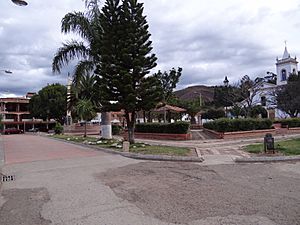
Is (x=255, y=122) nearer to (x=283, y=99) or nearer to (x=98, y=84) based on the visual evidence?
(x=98, y=84)

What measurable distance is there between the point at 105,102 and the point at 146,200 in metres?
14.2

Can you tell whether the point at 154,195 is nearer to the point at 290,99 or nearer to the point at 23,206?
the point at 23,206

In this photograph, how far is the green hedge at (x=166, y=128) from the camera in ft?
75.9

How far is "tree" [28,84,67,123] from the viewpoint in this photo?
59812 mm

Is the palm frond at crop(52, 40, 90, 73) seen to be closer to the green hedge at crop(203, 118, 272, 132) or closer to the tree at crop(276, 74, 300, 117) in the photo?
the green hedge at crop(203, 118, 272, 132)

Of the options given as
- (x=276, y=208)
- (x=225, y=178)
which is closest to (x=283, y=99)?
(x=225, y=178)

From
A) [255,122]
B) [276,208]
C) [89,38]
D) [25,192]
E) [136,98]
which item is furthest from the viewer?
[255,122]

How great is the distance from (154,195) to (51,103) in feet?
184

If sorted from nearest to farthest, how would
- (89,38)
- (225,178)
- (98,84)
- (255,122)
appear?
(225,178), (98,84), (89,38), (255,122)

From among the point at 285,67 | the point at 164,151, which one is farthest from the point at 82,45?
the point at 285,67

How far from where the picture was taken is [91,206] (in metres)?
6.16

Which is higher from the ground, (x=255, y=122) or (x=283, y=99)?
(x=283, y=99)

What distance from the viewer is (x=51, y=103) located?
196 ft

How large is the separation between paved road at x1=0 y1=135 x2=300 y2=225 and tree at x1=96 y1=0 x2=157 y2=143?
330 inches
